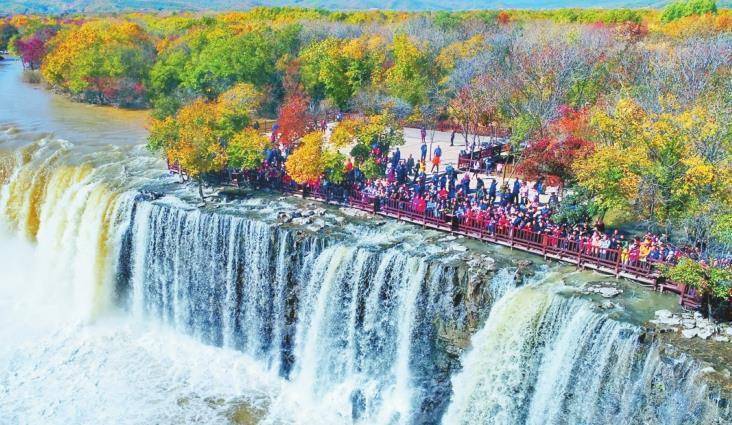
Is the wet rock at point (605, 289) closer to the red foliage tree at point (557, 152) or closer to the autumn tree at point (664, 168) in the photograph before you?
the autumn tree at point (664, 168)

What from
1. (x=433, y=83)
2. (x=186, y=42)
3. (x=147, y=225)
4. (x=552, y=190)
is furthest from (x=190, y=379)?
(x=186, y=42)

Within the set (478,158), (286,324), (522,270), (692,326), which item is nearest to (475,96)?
(478,158)

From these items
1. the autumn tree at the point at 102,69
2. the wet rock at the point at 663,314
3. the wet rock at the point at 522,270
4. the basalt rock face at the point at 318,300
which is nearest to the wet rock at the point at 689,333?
the wet rock at the point at 663,314

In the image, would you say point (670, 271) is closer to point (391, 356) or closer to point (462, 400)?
point (462, 400)

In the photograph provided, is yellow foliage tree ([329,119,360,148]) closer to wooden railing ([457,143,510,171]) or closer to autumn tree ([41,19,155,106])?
wooden railing ([457,143,510,171])

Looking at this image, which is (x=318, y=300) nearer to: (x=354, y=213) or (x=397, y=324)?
(x=397, y=324)
